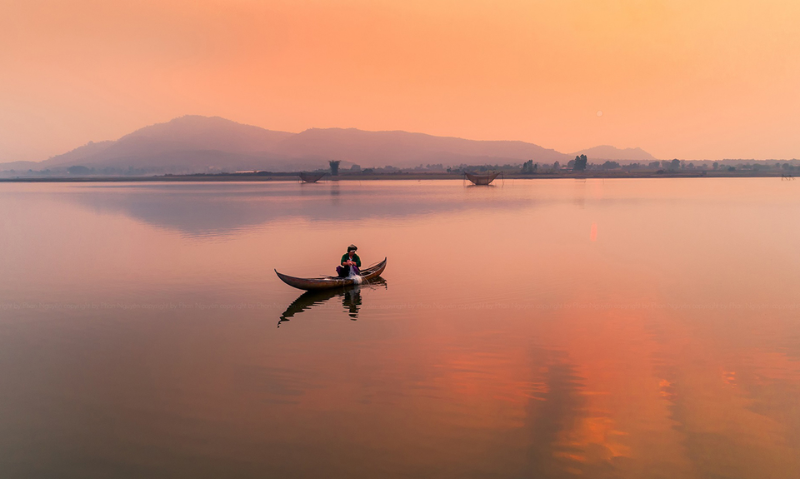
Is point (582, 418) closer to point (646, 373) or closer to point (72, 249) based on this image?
point (646, 373)

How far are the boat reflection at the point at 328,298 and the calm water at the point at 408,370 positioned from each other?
0.57ft

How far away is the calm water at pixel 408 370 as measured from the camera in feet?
35.7

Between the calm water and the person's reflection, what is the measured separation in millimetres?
178

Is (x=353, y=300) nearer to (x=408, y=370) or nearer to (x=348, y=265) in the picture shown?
(x=348, y=265)

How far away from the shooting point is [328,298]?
24953mm

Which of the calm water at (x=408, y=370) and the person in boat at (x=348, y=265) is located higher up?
the person in boat at (x=348, y=265)

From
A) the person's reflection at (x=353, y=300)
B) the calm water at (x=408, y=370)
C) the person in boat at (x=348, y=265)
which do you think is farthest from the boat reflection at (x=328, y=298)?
the person in boat at (x=348, y=265)

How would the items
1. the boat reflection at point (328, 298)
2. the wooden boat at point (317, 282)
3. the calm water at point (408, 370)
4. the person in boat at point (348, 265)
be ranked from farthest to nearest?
the person in boat at point (348, 265), the wooden boat at point (317, 282), the boat reflection at point (328, 298), the calm water at point (408, 370)

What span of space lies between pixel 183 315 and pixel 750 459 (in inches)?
795

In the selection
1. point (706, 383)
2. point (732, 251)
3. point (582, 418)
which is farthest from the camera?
point (732, 251)

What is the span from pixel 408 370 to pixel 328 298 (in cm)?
1031

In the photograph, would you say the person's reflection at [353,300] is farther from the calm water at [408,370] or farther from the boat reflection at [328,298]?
the calm water at [408,370]

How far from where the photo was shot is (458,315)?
2148 cm

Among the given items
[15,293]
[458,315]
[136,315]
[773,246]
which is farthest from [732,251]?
[15,293]
